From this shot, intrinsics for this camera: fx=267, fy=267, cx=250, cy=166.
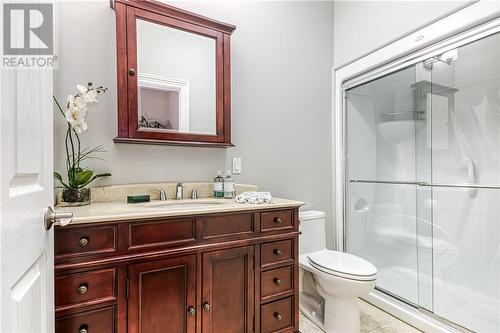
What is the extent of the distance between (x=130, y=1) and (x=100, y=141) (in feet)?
2.70

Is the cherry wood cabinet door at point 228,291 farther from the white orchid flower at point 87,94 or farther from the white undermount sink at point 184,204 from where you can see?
the white orchid flower at point 87,94

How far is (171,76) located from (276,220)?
1.11m

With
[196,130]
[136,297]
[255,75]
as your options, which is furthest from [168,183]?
[255,75]

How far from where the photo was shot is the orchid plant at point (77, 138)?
4.42 ft

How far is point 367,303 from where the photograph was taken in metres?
2.17

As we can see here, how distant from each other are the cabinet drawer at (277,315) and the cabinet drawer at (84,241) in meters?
0.88

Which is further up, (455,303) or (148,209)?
(148,209)

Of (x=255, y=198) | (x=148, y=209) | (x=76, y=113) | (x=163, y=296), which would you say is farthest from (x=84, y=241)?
(x=255, y=198)

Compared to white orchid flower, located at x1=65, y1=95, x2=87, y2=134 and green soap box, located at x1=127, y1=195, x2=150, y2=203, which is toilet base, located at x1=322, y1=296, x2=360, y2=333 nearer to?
green soap box, located at x1=127, y1=195, x2=150, y2=203

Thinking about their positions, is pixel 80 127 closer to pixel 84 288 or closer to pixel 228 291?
pixel 84 288

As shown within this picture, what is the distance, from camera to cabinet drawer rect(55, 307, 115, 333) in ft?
3.35

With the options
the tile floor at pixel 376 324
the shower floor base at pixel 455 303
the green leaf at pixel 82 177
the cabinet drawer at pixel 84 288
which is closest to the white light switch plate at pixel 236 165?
the green leaf at pixel 82 177

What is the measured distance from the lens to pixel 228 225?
1363 mm

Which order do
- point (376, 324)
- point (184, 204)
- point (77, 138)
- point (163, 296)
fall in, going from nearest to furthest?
point (163, 296) → point (77, 138) → point (184, 204) → point (376, 324)
